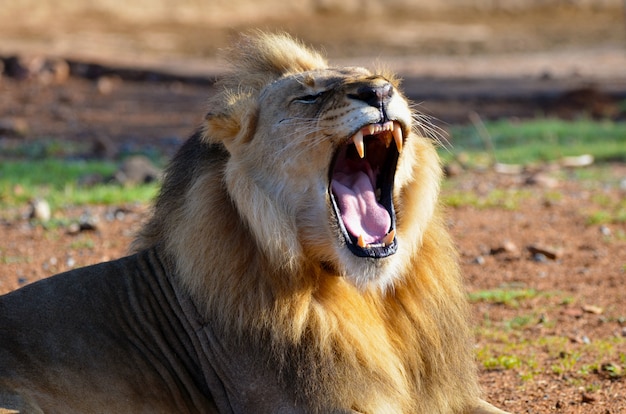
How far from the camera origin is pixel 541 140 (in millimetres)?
11258

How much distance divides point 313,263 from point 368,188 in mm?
352

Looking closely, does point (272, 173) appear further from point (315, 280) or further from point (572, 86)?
point (572, 86)

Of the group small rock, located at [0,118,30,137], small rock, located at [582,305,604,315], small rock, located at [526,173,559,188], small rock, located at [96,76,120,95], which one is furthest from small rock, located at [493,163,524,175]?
small rock, located at [96,76,120,95]

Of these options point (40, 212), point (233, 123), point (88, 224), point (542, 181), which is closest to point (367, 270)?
point (233, 123)

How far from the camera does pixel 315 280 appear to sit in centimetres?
380

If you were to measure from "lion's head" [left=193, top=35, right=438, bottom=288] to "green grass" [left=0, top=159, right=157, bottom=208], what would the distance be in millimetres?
4587

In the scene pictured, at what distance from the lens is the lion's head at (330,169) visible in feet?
12.2

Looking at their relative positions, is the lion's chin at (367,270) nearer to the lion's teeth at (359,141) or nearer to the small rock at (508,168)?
the lion's teeth at (359,141)

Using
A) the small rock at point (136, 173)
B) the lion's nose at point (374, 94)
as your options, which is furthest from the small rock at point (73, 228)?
the lion's nose at point (374, 94)

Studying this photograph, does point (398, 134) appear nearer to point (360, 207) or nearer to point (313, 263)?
point (360, 207)

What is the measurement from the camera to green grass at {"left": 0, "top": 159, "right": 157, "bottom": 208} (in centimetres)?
843

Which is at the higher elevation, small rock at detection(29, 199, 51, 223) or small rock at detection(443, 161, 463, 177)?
small rock at detection(29, 199, 51, 223)

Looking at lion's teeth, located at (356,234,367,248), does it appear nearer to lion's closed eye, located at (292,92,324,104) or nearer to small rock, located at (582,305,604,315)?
lion's closed eye, located at (292,92,324,104)

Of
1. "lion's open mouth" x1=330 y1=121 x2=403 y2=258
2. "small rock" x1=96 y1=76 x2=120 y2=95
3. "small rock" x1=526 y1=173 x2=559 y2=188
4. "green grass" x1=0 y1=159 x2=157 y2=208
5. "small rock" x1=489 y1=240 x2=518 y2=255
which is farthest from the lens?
"small rock" x1=96 y1=76 x2=120 y2=95
